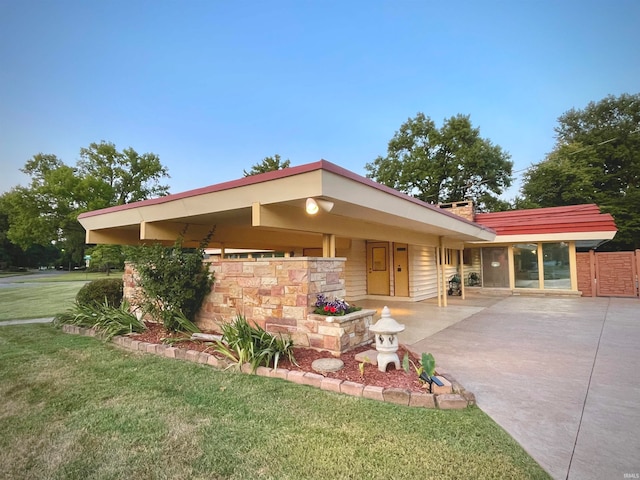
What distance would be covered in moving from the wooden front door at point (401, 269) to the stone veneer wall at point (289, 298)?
639cm

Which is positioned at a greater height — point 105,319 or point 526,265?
point 526,265

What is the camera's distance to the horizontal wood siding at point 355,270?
35.1 feet

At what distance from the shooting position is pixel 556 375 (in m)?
3.63

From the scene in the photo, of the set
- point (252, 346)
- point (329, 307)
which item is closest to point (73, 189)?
point (252, 346)

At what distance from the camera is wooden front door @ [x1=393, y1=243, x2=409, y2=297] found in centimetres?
1080

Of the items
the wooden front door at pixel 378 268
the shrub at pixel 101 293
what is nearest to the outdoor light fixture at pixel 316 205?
the shrub at pixel 101 293

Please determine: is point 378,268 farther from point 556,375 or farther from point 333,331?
point 556,375

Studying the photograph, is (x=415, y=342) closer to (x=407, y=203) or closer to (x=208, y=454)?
(x=407, y=203)

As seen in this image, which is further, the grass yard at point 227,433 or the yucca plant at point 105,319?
the yucca plant at point 105,319

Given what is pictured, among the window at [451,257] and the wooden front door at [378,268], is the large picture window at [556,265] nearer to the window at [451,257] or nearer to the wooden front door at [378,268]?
the window at [451,257]

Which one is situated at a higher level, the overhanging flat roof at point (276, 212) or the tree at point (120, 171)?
the tree at point (120, 171)

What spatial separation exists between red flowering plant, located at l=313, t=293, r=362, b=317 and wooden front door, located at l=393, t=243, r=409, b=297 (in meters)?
6.70

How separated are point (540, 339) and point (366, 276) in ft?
21.8

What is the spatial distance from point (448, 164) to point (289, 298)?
25.6 meters
